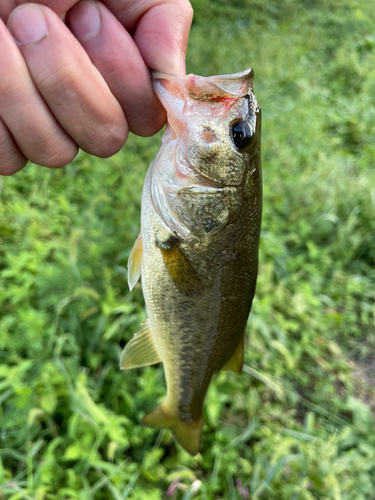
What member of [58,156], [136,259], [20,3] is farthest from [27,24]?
[136,259]

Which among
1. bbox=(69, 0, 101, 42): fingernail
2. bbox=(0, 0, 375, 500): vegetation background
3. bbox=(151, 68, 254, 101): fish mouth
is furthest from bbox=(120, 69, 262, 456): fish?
bbox=(0, 0, 375, 500): vegetation background

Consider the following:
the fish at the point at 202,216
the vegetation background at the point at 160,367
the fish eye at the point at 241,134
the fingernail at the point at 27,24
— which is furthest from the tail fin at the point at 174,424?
the fingernail at the point at 27,24

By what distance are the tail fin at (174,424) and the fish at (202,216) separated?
15.1 inches

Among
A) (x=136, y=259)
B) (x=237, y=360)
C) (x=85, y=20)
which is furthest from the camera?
(x=237, y=360)

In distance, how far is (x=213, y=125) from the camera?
111cm

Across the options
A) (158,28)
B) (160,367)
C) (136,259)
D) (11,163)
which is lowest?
(160,367)

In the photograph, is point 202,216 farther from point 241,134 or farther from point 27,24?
point 27,24

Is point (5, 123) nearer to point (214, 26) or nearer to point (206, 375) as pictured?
point (206, 375)

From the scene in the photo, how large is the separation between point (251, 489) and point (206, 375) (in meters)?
1.01

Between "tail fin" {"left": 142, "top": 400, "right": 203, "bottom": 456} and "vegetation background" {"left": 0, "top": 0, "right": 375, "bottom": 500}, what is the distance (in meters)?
0.23

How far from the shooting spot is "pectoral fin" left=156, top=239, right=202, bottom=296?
120 centimetres

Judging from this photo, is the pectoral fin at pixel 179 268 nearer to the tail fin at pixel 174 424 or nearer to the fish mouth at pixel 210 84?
the fish mouth at pixel 210 84

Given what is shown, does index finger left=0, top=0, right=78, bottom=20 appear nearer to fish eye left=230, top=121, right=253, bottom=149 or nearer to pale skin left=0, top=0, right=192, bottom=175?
pale skin left=0, top=0, right=192, bottom=175

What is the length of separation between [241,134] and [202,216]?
0.30m
